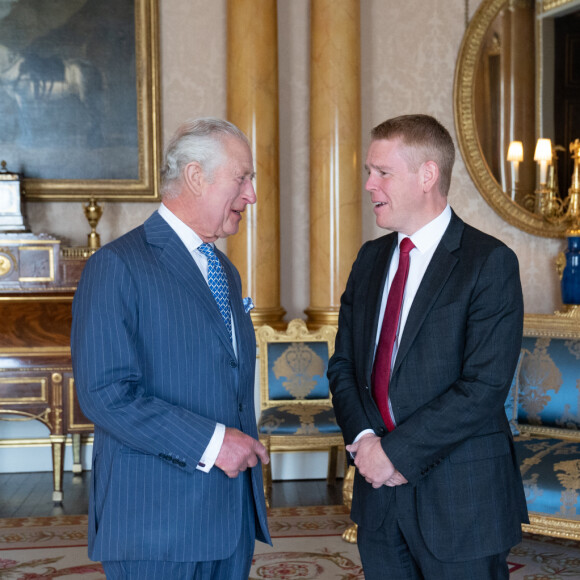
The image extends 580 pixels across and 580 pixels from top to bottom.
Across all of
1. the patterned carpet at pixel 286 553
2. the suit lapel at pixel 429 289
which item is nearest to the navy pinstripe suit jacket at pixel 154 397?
the suit lapel at pixel 429 289

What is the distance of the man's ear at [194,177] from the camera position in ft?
5.66

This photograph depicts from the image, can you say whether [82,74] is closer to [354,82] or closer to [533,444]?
[354,82]

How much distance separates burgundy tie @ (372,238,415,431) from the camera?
190cm

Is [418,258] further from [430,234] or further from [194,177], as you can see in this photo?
[194,177]

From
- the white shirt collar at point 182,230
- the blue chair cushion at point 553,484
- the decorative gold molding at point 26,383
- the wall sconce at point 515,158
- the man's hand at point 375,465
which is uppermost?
the wall sconce at point 515,158

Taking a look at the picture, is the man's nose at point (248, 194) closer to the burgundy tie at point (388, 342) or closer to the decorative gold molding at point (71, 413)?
the burgundy tie at point (388, 342)

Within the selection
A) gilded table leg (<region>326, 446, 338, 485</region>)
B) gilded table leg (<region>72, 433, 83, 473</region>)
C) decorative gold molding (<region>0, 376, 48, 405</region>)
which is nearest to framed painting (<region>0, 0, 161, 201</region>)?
decorative gold molding (<region>0, 376, 48, 405</region>)

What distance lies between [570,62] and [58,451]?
423 cm

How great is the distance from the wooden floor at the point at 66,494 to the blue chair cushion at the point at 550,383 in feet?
4.25

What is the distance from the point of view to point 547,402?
3.74 m

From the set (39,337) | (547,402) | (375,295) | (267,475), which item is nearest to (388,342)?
(375,295)

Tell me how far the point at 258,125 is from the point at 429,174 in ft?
10.3

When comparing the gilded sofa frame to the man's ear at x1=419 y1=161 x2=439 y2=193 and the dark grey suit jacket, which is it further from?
the man's ear at x1=419 y1=161 x2=439 y2=193

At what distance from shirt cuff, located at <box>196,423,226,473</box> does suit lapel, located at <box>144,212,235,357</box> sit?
0.19 meters
